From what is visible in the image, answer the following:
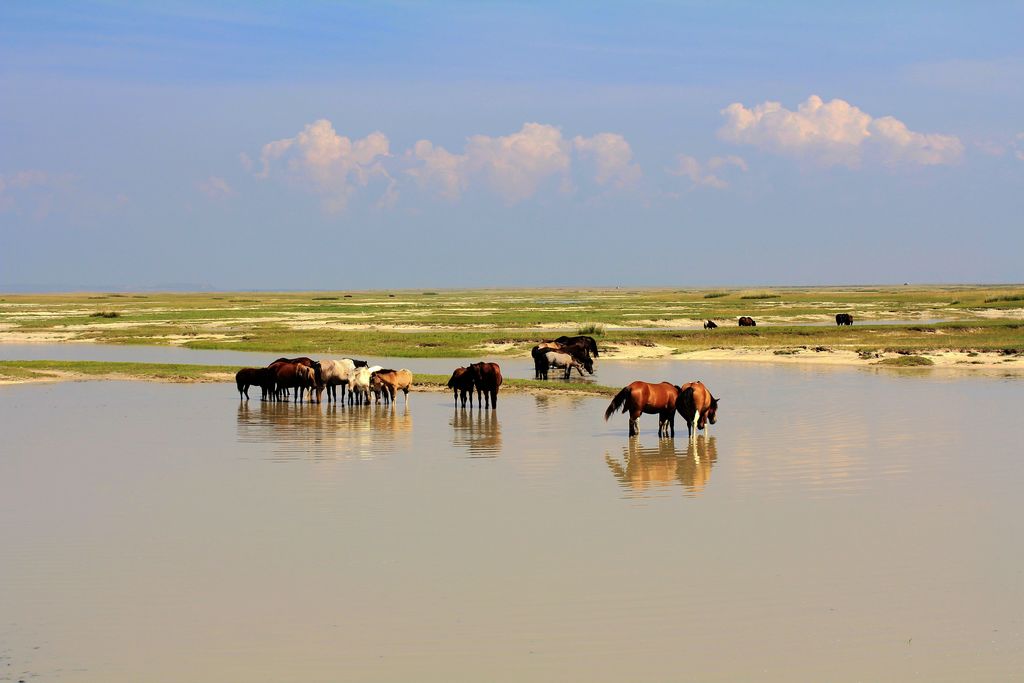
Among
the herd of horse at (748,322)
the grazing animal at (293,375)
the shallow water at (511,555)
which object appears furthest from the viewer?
the herd of horse at (748,322)

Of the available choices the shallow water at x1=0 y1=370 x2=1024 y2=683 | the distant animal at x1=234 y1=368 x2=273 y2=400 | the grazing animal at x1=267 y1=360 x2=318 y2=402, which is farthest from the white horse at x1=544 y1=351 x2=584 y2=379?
the shallow water at x1=0 y1=370 x2=1024 y2=683

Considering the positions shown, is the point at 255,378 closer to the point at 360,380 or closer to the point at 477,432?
the point at 360,380

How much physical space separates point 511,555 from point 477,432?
992 centimetres

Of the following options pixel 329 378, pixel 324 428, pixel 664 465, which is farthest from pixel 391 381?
pixel 664 465

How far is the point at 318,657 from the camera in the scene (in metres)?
8.50

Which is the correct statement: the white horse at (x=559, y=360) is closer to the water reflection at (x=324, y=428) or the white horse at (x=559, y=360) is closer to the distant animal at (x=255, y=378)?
the water reflection at (x=324, y=428)

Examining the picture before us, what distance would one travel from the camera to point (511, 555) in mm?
11438

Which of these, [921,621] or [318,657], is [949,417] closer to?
[921,621]

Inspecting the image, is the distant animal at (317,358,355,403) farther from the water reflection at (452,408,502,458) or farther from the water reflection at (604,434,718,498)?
the water reflection at (604,434,718,498)

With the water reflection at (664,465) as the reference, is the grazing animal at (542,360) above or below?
above

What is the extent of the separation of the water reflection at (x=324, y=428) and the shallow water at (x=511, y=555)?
17 centimetres

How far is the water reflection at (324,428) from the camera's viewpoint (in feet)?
61.7

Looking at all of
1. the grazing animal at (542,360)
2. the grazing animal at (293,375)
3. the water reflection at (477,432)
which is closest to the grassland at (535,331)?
the grazing animal at (542,360)

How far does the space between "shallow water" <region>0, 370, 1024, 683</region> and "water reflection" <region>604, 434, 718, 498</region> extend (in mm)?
78
